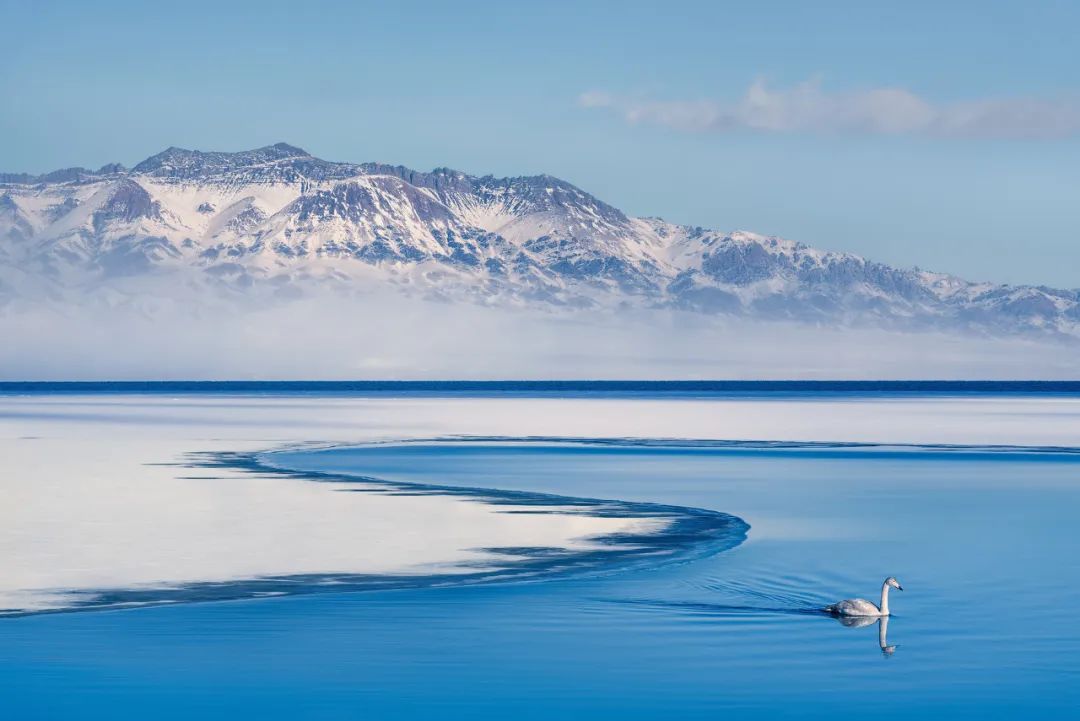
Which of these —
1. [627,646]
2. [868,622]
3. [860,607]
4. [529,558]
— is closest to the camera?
[627,646]

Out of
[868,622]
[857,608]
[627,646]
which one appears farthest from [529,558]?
[627,646]

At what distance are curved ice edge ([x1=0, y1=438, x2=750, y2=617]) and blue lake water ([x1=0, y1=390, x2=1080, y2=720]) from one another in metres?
0.59

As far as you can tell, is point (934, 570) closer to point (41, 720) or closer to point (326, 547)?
point (326, 547)

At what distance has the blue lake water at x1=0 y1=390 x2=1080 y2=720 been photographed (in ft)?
54.7

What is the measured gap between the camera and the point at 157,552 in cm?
2773

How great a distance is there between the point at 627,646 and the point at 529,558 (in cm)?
793

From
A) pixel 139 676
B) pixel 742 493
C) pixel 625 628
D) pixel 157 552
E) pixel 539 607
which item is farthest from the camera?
pixel 742 493

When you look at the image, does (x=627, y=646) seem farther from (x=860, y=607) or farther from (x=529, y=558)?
(x=529, y=558)

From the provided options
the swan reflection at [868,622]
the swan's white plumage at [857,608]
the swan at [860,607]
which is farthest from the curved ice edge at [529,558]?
the swan reflection at [868,622]

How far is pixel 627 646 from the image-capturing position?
63.8 ft

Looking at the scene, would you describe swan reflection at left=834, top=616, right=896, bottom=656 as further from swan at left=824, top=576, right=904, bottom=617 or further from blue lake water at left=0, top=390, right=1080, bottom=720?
blue lake water at left=0, top=390, right=1080, bottom=720

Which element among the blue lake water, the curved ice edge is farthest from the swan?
the curved ice edge

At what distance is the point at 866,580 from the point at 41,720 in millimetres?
13620

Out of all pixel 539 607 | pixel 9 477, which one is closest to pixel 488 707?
pixel 539 607
